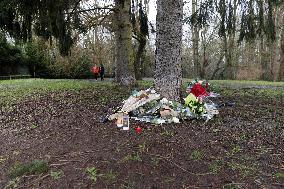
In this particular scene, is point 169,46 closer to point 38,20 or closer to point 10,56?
point 38,20

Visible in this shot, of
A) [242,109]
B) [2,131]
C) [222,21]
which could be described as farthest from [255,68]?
[2,131]

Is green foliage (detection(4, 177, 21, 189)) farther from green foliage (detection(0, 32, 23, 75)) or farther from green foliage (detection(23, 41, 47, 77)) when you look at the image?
green foliage (detection(23, 41, 47, 77))

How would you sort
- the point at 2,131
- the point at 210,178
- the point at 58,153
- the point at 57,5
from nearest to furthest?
1. the point at 210,178
2. the point at 58,153
3. the point at 2,131
4. the point at 57,5

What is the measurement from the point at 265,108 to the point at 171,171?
4.41 meters

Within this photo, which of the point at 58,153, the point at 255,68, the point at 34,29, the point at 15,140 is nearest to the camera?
the point at 58,153

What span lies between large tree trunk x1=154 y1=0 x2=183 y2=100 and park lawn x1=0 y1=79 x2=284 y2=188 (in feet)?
→ 3.31

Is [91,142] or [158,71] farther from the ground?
[158,71]

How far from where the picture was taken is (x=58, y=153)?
5.32m

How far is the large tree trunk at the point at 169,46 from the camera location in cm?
676

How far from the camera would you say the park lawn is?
4.48 meters

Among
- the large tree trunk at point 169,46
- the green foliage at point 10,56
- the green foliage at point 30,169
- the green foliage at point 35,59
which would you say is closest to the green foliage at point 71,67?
the green foliage at point 35,59

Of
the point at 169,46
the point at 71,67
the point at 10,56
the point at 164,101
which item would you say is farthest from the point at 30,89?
the point at 71,67

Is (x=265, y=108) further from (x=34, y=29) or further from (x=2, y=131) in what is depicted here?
(x=34, y=29)

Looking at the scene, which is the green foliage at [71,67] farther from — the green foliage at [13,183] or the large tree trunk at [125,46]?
the green foliage at [13,183]
